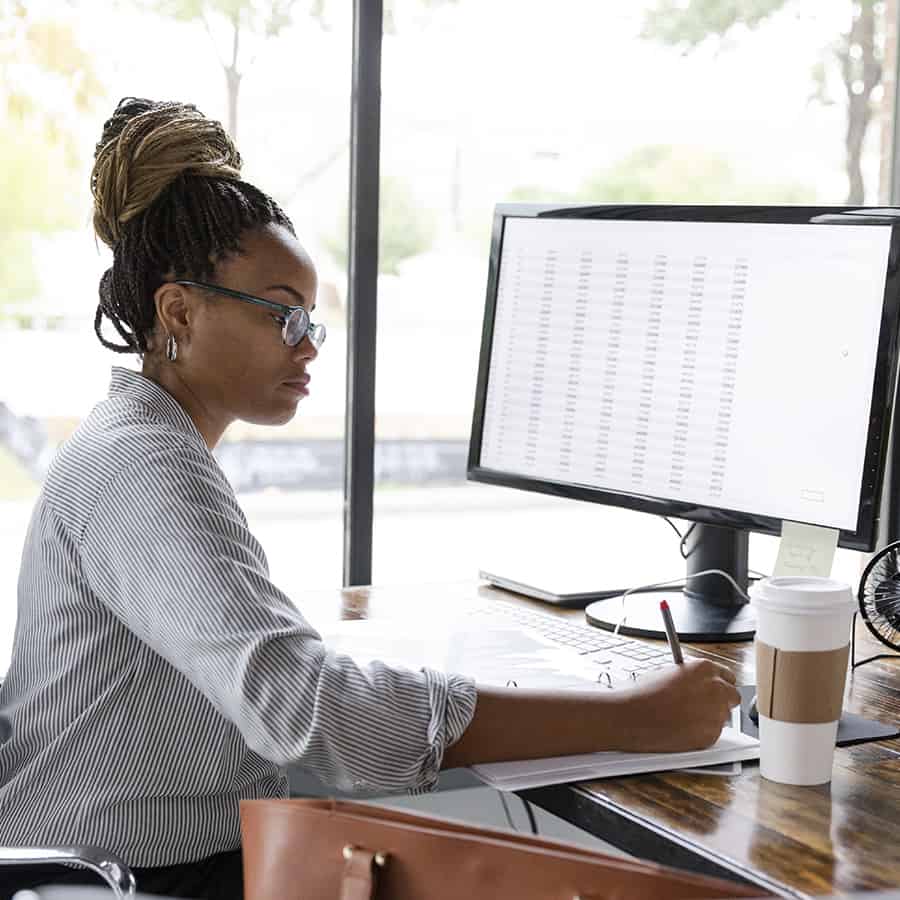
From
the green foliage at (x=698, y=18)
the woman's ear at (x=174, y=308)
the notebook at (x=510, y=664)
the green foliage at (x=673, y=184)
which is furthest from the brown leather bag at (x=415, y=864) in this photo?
the green foliage at (x=698, y=18)

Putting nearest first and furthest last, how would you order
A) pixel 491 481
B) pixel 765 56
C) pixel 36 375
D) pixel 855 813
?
Result: pixel 855 813
pixel 491 481
pixel 36 375
pixel 765 56

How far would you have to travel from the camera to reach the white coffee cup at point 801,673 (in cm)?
113

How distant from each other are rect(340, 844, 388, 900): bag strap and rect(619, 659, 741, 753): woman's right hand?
0.39 meters

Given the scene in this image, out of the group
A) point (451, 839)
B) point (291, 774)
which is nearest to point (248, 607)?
point (451, 839)

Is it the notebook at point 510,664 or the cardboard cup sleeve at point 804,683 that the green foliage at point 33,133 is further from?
the cardboard cup sleeve at point 804,683

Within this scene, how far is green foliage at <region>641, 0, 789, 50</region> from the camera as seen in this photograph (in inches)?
105

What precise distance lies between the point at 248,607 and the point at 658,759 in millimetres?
392

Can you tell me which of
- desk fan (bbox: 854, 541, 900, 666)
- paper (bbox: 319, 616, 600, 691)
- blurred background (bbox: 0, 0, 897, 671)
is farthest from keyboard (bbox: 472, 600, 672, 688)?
blurred background (bbox: 0, 0, 897, 671)

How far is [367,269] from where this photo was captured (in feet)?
7.29

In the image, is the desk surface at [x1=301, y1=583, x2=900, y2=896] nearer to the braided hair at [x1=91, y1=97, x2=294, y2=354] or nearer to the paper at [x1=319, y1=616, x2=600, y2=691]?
the paper at [x1=319, y1=616, x2=600, y2=691]

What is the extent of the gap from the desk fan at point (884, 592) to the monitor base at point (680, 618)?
16 centimetres

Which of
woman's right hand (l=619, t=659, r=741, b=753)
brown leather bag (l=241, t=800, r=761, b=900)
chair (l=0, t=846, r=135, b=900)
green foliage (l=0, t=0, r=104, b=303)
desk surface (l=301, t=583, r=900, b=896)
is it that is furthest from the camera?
green foliage (l=0, t=0, r=104, b=303)

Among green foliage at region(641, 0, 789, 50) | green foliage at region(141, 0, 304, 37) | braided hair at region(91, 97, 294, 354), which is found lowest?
braided hair at region(91, 97, 294, 354)

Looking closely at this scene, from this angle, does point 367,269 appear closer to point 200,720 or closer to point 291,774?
point 291,774
